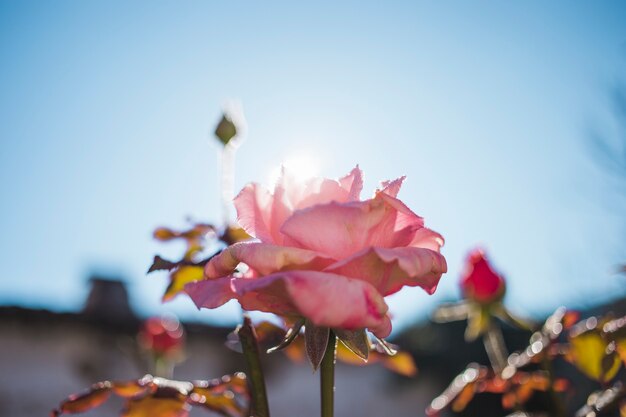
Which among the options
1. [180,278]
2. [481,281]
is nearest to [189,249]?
[180,278]

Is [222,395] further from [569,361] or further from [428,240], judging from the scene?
[569,361]

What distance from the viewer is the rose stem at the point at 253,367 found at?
1.50 feet

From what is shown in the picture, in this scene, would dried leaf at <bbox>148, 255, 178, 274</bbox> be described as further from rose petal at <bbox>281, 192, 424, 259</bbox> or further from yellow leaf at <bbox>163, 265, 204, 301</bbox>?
rose petal at <bbox>281, 192, 424, 259</bbox>

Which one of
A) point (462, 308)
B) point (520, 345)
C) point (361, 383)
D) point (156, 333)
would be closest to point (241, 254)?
point (462, 308)

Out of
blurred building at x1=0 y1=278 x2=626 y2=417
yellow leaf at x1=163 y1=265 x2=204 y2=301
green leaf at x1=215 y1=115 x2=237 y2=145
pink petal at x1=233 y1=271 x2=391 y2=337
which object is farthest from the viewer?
blurred building at x1=0 y1=278 x2=626 y2=417

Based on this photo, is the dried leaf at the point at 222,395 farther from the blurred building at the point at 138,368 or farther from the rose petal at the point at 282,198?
the blurred building at the point at 138,368

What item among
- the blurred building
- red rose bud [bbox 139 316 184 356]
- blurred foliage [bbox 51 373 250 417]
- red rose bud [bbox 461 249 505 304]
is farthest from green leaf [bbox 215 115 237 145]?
the blurred building

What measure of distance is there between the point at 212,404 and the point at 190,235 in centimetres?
19

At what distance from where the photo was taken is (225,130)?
0.71 m

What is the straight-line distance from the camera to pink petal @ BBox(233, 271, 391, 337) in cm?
32

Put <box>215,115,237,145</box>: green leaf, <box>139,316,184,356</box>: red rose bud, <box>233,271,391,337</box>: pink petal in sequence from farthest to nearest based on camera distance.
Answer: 1. <box>139,316,184,356</box>: red rose bud
2. <box>215,115,237,145</box>: green leaf
3. <box>233,271,391,337</box>: pink petal

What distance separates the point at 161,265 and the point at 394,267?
0.79 feet

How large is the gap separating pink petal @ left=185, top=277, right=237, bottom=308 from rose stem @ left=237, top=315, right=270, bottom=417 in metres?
0.11

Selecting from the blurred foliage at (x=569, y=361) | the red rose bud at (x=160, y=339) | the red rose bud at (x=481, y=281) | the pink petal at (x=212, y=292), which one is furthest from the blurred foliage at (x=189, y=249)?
the red rose bud at (x=160, y=339)
